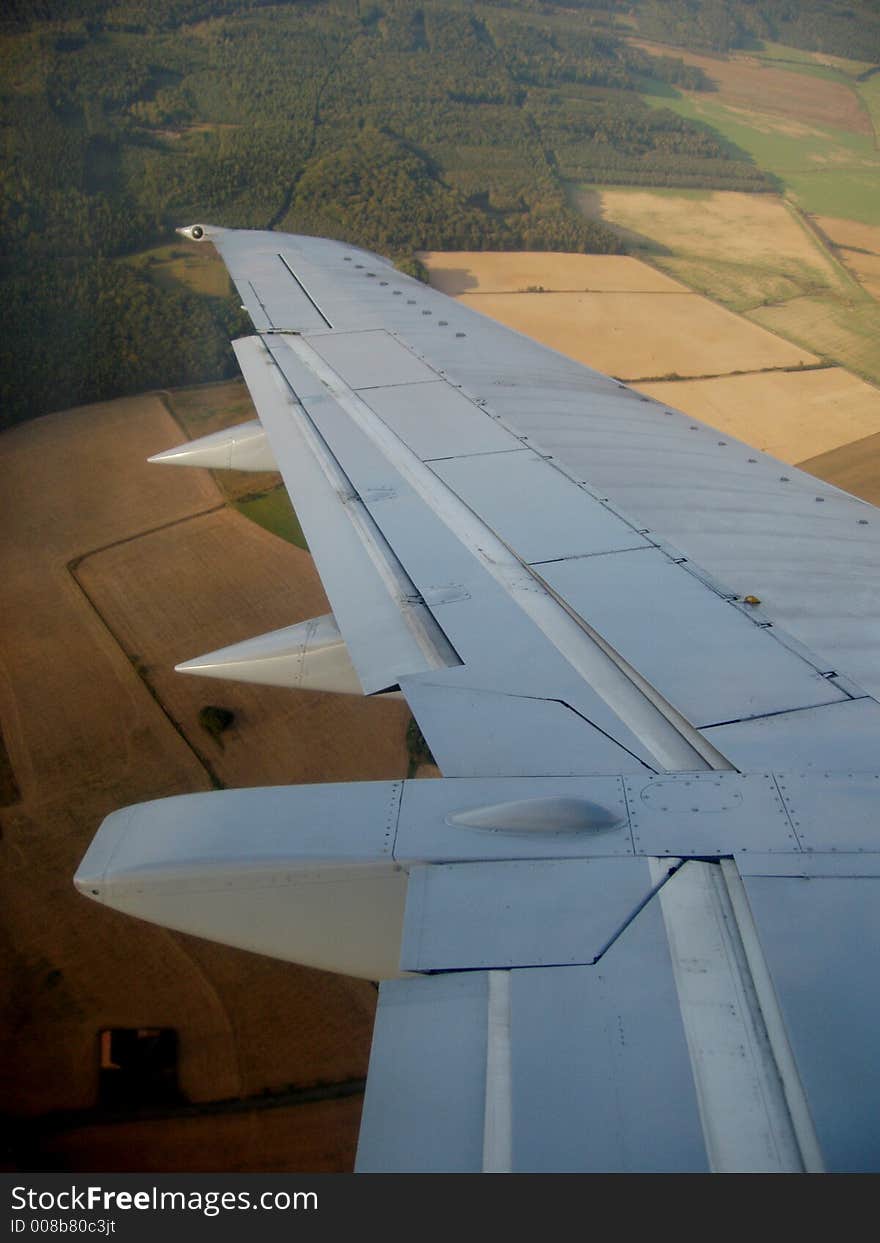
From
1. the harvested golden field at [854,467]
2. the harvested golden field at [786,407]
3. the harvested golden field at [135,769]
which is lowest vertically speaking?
the harvested golden field at [135,769]

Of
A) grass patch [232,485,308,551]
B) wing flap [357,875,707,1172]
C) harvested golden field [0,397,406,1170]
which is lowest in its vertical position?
harvested golden field [0,397,406,1170]

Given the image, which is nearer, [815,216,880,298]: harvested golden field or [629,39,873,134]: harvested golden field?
[815,216,880,298]: harvested golden field

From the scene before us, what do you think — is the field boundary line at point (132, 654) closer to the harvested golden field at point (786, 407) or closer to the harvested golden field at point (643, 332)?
the harvested golden field at point (786, 407)

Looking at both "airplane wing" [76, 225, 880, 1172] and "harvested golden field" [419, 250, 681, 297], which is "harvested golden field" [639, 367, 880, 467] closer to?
"harvested golden field" [419, 250, 681, 297]

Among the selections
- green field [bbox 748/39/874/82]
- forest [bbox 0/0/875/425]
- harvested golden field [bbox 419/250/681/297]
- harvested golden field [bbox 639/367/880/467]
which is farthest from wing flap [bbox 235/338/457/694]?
green field [bbox 748/39/874/82]

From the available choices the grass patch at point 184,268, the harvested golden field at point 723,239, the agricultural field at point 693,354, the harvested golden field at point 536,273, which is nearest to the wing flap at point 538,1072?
the agricultural field at point 693,354

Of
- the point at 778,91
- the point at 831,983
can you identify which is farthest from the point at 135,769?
the point at 778,91

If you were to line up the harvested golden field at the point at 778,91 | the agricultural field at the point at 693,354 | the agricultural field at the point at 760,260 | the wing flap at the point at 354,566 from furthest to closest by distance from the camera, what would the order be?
the harvested golden field at the point at 778,91 < the agricultural field at the point at 760,260 < the agricultural field at the point at 693,354 < the wing flap at the point at 354,566
